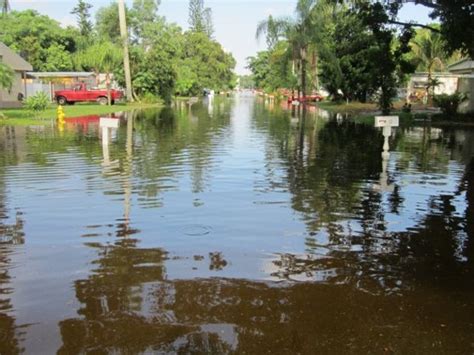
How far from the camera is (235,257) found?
6316 mm

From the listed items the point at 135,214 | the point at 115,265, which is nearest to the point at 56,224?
the point at 135,214

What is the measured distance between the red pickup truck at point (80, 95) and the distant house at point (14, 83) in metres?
2.83

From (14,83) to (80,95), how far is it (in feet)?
17.5

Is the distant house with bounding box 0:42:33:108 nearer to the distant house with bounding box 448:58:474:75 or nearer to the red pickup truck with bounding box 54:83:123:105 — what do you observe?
the red pickup truck with bounding box 54:83:123:105

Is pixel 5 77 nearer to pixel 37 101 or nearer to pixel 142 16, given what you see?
pixel 37 101

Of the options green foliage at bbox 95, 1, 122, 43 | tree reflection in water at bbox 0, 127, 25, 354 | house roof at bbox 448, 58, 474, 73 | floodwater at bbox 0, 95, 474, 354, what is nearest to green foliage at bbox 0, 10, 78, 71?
green foliage at bbox 95, 1, 122, 43

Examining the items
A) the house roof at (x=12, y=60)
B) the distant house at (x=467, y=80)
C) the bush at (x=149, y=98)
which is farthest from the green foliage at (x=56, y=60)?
the distant house at (x=467, y=80)

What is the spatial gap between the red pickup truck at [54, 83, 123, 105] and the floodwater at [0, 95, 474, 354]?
105 feet

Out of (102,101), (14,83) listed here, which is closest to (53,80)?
(102,101)

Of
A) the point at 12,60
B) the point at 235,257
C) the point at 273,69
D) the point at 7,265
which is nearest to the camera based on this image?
the point at 7,265

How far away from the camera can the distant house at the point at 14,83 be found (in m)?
39.5

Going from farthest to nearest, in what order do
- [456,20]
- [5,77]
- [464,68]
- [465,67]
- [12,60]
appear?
[12,60] → [464,68] → [465,67] → [5,77] → [456,20]

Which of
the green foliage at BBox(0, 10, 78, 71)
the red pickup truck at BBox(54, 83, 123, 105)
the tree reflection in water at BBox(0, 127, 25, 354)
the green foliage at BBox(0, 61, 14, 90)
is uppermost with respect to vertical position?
Result: the green foliage at BBox(0, 10, 78, 71)

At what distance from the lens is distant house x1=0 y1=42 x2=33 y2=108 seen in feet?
129
